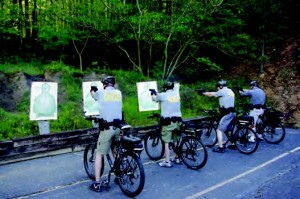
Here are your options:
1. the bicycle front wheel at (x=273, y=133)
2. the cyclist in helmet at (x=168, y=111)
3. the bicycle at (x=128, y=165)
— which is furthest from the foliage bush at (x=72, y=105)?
the bicycle at (x=128, y=165)

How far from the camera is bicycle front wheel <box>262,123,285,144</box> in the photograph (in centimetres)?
1041

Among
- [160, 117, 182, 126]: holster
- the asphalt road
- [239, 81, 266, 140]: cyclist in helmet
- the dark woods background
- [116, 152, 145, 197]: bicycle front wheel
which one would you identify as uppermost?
the dark woods background

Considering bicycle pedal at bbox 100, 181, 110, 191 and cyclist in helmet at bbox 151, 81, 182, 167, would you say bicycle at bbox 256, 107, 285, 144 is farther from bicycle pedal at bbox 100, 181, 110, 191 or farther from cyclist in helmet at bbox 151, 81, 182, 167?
bicycle pedal at bbox 100, 181, 110, 191

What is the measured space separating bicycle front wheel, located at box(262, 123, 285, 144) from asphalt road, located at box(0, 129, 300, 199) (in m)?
1.73

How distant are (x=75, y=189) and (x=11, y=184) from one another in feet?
4.36

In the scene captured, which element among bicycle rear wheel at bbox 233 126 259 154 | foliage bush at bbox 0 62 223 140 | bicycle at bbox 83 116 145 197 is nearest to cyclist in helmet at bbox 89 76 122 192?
bicycle at bbox 83 116 145 197

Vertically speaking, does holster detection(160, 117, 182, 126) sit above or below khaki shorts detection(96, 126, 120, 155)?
above

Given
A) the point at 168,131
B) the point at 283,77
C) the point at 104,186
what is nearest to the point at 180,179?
the point at 168,131

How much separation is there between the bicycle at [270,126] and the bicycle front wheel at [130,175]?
6.28 meters

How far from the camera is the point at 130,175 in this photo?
5.59 metres

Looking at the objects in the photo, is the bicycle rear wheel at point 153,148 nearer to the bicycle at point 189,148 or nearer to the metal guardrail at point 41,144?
the bicycle at point 189,148

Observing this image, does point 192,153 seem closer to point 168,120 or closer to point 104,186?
point 168,120

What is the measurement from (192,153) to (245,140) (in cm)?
233

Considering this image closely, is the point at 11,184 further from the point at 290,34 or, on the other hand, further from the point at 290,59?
the point at 290,34
